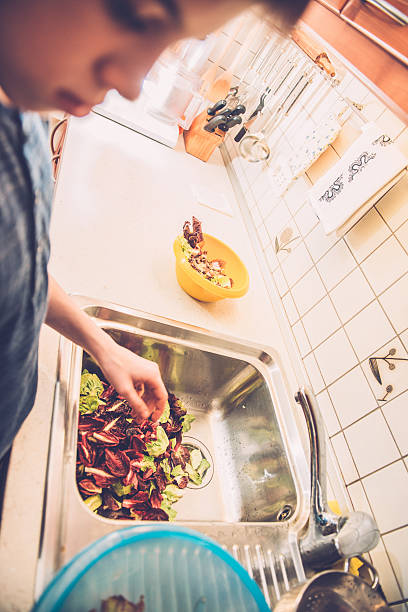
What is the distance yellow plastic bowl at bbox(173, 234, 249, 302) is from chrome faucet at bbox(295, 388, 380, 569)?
0.46 meters

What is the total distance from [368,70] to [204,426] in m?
1.19

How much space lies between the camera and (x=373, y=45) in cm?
77

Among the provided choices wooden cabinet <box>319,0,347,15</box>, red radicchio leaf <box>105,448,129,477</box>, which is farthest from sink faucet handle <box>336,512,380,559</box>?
wooden cabinet <box>319,0,347,15</box>

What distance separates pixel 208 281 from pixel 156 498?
2.24 ft

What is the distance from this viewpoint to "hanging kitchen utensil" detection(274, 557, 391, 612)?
Result: 0.55 metres

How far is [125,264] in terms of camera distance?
116cm

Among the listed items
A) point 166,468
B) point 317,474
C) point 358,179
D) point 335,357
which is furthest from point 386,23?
point 166,468

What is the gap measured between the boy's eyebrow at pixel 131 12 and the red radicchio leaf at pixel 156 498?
0.97 m

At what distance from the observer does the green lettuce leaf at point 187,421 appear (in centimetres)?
111

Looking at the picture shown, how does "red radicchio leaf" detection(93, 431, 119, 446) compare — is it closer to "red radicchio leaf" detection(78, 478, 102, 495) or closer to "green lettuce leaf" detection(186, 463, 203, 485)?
"red radicchio leaf" detection(78, 478, 102, 495)

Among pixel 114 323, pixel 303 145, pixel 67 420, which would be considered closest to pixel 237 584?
pixel 67 420

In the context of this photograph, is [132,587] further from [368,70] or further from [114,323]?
[368,70]

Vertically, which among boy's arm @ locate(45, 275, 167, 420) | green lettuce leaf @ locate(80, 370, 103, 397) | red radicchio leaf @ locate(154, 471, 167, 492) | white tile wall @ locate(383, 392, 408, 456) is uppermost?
white tile wall @ locate(383, 392, 408, 456)

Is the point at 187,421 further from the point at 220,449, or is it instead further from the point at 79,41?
the point at 79,41
